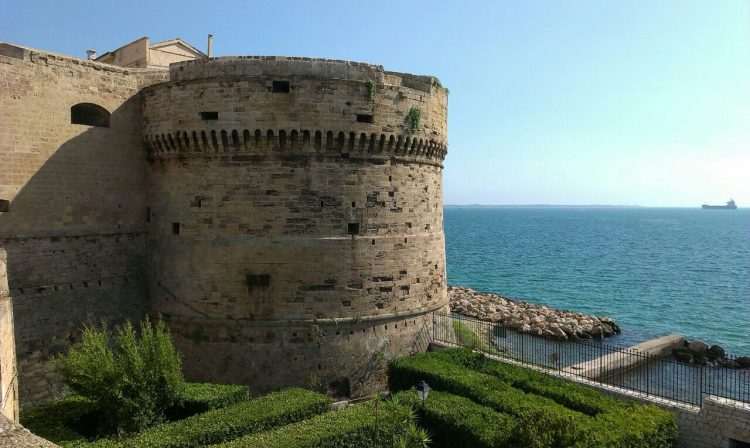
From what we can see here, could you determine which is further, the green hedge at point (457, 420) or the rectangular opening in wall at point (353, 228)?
the rectangular opening in wall at point (353, 228)

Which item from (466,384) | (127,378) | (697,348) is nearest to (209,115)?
(127,378)

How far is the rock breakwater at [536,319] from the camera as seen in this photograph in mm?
28609

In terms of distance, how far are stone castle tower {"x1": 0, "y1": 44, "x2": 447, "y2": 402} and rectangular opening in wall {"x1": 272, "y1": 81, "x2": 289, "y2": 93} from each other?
0.21ft

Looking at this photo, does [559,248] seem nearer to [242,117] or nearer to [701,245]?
[701,245]

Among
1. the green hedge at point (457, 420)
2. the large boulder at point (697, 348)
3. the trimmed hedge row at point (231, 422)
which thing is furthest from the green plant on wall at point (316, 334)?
the large boulder at point (697, 348)

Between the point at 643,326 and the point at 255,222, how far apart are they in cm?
2971

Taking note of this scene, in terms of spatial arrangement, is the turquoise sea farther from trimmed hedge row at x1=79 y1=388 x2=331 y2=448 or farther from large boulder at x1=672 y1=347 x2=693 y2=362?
trimmed hedge row at x1=79 y1=388 x2=331 y2=448

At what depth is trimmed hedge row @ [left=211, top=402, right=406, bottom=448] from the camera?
35.0 feet

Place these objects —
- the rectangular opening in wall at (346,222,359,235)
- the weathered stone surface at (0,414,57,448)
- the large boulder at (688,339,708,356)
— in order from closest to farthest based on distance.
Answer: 1. the weathered stone surface at (0,414,57,448)
2. the rectangular opening in wall at (346,222,359,235)
3. the large boulder at (688,339,708,356)

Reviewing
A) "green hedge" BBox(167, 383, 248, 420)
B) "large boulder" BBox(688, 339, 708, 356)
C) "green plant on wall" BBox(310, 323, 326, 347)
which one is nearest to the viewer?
"green hedge" BBox(167, 383, 248, 420)

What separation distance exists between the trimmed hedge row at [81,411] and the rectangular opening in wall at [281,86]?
8.44 m

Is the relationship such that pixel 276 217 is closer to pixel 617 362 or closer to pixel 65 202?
pixel 65 202

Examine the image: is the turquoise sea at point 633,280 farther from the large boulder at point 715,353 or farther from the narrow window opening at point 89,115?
the narrow window opening at point 89,115

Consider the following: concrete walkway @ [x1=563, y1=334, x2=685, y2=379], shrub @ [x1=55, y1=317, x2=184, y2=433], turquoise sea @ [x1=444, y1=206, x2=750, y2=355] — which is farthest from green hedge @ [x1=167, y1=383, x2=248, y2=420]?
turquoise sea @ [x1=444, y1=206, x2=750, y2=355]
